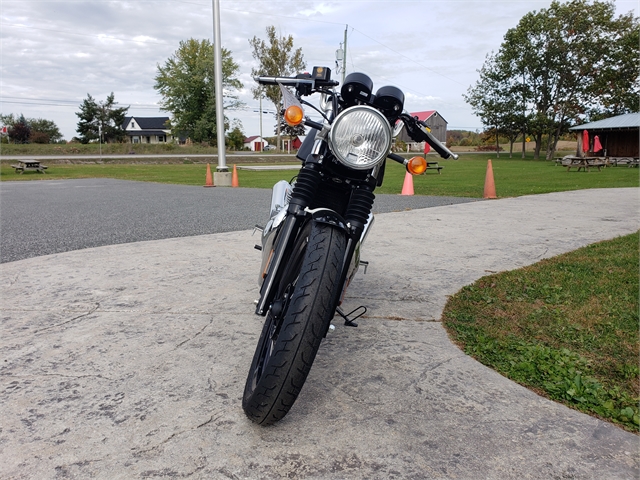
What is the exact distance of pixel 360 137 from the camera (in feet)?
7.54

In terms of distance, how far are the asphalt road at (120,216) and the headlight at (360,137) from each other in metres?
4.55

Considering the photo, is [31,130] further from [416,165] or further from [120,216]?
[416,165]

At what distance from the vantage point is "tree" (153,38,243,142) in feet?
207

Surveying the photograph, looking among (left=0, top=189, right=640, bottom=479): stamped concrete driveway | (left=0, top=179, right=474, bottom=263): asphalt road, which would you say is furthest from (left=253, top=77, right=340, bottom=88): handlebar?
(left=0, top=179, right=474, bottom=263): asphalt road

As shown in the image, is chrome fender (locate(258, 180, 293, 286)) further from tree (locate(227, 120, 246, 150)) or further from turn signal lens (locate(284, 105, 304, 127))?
tree (locate(227, 120, 246, 150))

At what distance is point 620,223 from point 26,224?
902 cm

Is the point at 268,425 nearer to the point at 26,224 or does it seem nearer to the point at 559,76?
the point at 26,224

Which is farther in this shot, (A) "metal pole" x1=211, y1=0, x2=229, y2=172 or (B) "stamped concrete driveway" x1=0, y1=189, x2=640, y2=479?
(A) "metal pole" x1=211, y1=0, x2=229, y2=172

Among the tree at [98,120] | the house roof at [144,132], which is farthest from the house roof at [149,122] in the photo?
the tree at [98,120]

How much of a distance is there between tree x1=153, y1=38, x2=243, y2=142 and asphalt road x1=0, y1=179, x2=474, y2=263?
51.4 meters

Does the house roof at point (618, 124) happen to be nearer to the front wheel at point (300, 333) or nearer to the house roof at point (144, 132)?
the front wheel at point (300, 333)

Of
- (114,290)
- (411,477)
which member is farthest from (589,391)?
(114,290)

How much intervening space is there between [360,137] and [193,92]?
217 ft

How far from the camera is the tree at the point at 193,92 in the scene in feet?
207
